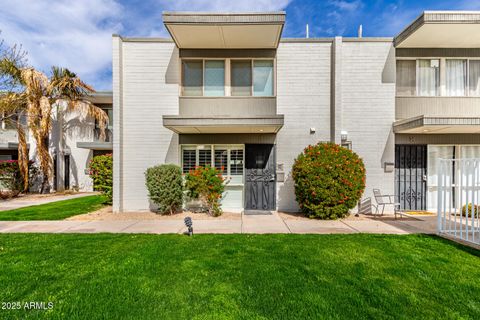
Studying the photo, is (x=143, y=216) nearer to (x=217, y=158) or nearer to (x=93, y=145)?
(x=217, y=158)

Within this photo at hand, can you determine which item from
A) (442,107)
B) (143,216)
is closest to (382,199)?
(442,107)

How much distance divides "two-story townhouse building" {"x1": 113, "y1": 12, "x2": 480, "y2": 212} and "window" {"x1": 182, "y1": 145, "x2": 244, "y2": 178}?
0.13ft

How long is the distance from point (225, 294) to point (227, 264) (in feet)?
3.20

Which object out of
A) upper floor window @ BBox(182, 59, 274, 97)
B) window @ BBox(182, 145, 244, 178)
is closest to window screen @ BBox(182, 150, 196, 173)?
window @ BBox(182, 145, 244, 178)

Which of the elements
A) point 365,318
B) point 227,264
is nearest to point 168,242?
point 227,264

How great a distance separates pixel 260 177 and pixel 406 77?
706 cm

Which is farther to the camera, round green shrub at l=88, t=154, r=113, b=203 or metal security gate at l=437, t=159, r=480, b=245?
round green shrub at l=88, t=154, r=113, b=203

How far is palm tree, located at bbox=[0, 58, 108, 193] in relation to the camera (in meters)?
12.4

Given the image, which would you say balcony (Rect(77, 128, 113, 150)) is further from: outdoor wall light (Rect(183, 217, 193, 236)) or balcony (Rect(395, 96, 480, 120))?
balcony (Rect(395, 96, 480, 120))

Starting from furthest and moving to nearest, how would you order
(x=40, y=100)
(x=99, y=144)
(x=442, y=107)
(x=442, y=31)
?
(x=99, y=144), (x=40, y=100), (x=442, y=107), (x=442, y=31)

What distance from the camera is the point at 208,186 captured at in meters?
8.44

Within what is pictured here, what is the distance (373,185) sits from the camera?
30.3ft

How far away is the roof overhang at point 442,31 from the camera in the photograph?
7.68m

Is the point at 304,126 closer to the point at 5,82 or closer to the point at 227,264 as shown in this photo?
the point at 227,264
